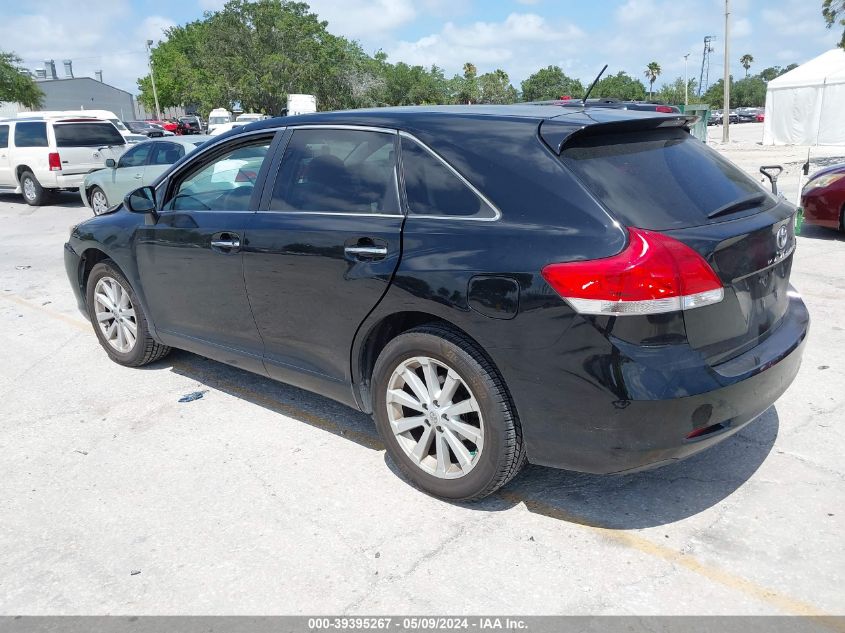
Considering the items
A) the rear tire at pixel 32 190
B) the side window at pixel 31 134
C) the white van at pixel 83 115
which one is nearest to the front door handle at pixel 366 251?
the white van at pixel 83 115

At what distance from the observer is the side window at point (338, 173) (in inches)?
137

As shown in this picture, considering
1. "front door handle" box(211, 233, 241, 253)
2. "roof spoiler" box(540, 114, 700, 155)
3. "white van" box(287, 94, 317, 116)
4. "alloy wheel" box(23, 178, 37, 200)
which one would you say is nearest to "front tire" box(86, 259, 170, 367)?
"front door handle" box(211, 233, 241, 253)

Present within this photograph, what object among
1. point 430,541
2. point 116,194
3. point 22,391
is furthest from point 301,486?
point 116,194

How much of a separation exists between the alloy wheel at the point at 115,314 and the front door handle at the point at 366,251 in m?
2.33

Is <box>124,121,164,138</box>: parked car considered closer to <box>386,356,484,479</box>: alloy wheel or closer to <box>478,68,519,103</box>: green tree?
<box>386,356,484,479</box>: alloy wheel

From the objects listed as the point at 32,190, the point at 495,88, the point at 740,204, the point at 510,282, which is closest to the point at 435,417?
the point at 510,282

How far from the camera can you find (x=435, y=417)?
3291mm

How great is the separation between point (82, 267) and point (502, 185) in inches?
147

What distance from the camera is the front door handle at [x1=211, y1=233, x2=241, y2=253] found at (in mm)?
4029

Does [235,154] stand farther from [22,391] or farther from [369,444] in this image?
[22,391]

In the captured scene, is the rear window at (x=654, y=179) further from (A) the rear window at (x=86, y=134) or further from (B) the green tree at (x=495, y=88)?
(B) the green tree at (x=495, y=88)

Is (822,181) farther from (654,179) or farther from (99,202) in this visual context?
(99,202)

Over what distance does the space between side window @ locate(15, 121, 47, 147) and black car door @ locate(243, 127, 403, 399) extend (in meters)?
14.7

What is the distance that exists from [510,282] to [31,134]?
55.0 ft
